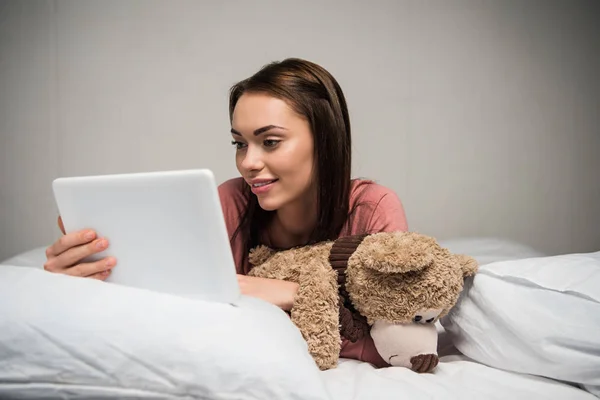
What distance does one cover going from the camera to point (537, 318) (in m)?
Result: 0.86

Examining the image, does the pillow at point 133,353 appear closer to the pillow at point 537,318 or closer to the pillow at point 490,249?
the pillow at point 537,318

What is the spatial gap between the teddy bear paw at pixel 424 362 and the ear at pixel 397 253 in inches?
6.6

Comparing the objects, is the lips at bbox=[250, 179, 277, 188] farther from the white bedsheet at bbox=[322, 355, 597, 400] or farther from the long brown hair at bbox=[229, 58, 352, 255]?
the white bedsheet at bbox=[322, 355, 597, 400]

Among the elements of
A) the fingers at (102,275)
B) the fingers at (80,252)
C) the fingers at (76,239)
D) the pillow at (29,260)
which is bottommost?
the pillow at (29,260)

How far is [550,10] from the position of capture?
2213mm

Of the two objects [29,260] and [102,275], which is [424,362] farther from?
[29,260]

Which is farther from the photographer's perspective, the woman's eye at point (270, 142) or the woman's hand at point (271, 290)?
the woman's eye at point (270, 142)

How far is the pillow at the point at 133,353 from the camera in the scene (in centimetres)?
60

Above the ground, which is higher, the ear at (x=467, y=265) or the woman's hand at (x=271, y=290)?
the ear at (x=467, y=265)

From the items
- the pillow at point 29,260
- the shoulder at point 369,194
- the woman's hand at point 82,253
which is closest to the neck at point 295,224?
the shoulder at point 369,194

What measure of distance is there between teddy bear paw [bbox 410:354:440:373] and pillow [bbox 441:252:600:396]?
10 centimetres

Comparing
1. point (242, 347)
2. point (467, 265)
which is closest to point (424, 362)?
point (467, 265)

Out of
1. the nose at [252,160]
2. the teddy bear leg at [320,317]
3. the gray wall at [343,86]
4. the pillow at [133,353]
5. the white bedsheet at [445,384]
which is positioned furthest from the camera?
the gray wall at [343,86]

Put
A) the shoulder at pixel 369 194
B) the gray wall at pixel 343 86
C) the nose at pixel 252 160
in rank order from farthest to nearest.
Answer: the gray wall at pixel 343 86, the shoulder at pixel 369 194, the nose at pixel 252 160
